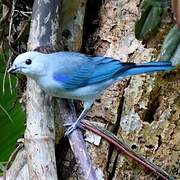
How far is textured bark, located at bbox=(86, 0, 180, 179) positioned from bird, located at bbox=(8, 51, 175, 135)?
4cm

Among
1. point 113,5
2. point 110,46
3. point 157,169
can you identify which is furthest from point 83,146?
point 113,5

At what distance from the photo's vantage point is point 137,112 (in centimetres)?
179

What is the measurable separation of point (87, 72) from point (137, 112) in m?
0.27

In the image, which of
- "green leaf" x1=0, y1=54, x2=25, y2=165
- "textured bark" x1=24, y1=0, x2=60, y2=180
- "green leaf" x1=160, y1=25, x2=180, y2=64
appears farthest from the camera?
"green leaf" x1=0, y1=54, x2=25, y2=165

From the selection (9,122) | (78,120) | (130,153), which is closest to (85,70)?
(78,120)

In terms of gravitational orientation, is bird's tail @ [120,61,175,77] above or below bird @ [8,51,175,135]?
above

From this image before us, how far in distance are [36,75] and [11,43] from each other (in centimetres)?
31

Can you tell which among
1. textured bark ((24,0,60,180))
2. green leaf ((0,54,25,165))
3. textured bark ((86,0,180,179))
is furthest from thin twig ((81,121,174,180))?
green leaf ((0,54,25,165))

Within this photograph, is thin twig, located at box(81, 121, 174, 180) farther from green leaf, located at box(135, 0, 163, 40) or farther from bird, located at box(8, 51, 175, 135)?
green leaf, located at box(135, 0, 163, 40)

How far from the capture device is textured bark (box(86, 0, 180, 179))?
177 centimetres

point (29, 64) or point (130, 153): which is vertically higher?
point (29, 64)

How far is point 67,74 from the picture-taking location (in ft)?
6.34

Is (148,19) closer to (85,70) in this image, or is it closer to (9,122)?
(85,70)

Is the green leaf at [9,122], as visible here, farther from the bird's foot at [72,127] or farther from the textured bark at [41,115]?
the bird's foot at [72,127]
